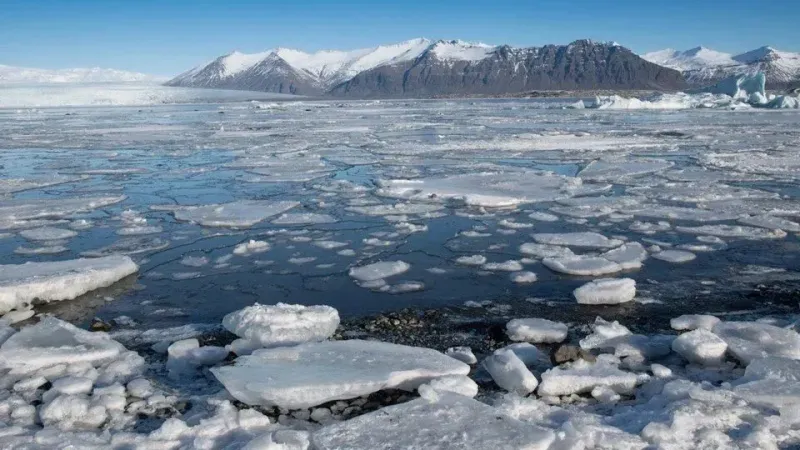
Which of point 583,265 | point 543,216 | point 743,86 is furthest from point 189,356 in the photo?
point 743,86

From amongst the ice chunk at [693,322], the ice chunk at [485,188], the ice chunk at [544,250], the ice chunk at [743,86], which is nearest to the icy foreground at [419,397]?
the ice chunk at [693,322]

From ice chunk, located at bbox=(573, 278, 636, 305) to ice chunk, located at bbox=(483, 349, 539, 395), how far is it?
1.34m

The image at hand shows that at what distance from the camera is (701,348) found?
3424 mm

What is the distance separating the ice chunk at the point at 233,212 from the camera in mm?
7293

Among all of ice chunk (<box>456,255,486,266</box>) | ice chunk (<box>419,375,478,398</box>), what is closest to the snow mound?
ice chunk (<box>419,375,478,398</box>)

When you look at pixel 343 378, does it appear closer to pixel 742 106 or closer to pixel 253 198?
pixel 253 198

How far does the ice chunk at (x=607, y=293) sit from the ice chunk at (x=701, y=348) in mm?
957

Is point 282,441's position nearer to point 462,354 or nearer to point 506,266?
point 462,354

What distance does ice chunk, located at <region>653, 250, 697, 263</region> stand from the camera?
18.0 ft

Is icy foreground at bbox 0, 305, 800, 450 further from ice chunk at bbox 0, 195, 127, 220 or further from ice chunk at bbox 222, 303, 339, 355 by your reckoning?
ice chunk at bbox 0, 195, 127, 220

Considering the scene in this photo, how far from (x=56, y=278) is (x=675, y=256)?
5589 millimetres

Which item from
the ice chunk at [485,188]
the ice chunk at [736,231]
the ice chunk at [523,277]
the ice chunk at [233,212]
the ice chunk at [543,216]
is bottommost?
the ice chunk at [523,277]

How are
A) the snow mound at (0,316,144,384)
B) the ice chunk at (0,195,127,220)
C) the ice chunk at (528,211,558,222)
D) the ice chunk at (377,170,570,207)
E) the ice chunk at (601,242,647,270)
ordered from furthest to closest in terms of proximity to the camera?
1. the ice chunk at (377,170,570,207)
2. the ice chunk at (0,195,127,220)
3. the ice chunk at (528,211,558,222)
4. the ice chunk at (601,242,647,270)
5. the snow mound at (0,316,144,384)

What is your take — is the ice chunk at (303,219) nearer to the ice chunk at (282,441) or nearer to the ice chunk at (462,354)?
the ice chunk at (462,354)
